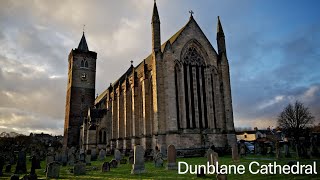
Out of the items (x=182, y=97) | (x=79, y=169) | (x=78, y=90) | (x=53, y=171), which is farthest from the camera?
(x=78, y=90)

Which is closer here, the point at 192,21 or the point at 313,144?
the point at 313,144

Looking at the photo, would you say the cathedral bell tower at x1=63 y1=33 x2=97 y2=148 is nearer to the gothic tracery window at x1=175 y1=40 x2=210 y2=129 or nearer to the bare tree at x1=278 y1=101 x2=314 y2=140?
the gothic tracery window at x1=175 y1=40 x2=210 y2=129

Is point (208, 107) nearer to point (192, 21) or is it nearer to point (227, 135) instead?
point (227, 135)

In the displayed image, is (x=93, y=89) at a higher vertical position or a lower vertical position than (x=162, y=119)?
higher

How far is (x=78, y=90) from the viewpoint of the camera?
4869 cm

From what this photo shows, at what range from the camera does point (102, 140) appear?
1519 inches

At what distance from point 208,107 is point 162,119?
5.86 m

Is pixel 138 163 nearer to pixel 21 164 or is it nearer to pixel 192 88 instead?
pixel 21 164

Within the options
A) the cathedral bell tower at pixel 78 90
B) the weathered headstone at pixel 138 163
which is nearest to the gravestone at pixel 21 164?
the weathered headstone at pixel 138 163

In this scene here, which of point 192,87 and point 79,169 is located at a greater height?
point 192,87

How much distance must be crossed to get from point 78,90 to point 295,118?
4468 cm

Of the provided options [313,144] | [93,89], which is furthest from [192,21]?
[93,89]

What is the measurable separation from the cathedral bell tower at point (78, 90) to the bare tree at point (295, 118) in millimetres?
40267

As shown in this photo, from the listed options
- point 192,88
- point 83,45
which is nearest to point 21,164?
point 192,88
